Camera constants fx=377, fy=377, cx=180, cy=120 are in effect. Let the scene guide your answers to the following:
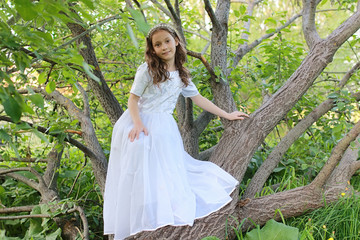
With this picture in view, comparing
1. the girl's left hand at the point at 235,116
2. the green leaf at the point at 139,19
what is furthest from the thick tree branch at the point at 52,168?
the green leaf at the point at 139,19

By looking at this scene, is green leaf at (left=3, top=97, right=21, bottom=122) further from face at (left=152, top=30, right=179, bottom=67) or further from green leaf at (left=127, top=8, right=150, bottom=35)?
face at (left=152, top=30, right=179, bottom=67)

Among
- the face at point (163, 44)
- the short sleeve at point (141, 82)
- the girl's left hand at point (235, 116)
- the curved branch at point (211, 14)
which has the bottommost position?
the girl's left hand at point (235, 116)

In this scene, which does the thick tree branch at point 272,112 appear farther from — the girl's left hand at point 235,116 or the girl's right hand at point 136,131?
the girl's right hand at point 136,131

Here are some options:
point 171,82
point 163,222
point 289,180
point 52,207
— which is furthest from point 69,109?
point 289,180

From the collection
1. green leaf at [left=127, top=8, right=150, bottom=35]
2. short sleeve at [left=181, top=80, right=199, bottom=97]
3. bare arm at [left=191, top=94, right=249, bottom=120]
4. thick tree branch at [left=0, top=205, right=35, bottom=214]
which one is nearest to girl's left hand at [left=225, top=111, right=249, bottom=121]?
bare arm at [left=191, top=94, right=249, bottom=120]

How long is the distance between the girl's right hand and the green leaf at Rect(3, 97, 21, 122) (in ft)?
4.03

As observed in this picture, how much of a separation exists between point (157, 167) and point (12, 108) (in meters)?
1.25

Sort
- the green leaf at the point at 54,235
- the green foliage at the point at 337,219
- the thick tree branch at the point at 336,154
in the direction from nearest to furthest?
the thick tree branch at the point at 336,154, the green foliage at the point at 337,219, the green leaf at the point at 54,235

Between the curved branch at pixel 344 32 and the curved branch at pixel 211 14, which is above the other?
the curved branch at pixel 211 14

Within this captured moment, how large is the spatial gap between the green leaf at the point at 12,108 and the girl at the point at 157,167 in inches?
46.1

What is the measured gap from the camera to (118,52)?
376 cm

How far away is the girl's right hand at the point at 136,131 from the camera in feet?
7.48

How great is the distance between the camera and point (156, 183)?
2.18 meters

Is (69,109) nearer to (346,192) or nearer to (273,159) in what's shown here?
(273,159)
